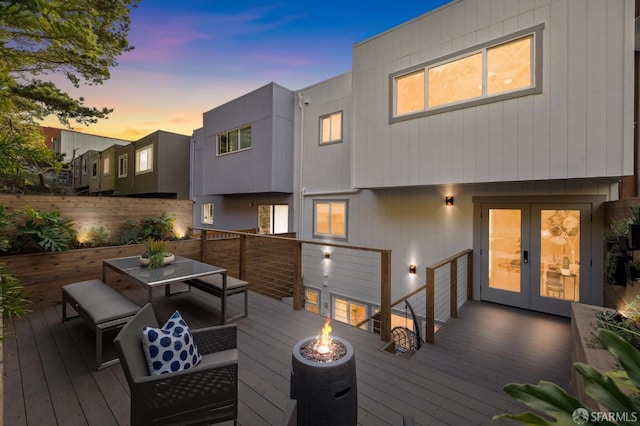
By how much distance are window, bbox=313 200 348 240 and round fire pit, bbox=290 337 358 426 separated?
241 inches

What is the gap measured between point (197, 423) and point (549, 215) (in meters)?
6.27

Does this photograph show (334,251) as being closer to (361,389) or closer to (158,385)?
(361,389)

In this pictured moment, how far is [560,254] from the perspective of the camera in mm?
5109

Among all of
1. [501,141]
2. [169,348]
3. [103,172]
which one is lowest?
[169,348]

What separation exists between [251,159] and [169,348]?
804cm

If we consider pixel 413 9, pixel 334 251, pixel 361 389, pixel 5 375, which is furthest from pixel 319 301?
pixel 413 9

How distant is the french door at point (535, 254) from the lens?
196 inches

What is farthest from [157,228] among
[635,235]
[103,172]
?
[103,172]

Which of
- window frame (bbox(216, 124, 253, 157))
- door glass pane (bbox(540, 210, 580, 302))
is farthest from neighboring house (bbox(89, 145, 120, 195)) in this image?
door glass pane (bbox(540, 210, 580, 302))

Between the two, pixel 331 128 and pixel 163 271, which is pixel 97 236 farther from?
pixel 331 128

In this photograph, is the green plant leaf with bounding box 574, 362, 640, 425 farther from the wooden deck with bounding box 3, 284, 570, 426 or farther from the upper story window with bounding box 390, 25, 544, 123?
the upper story window with bounding box 390, 25, 544, 123

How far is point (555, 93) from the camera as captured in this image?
14.0ft

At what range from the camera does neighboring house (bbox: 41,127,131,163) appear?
19266 mm

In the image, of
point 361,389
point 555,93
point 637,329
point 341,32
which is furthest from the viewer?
point 341,32
